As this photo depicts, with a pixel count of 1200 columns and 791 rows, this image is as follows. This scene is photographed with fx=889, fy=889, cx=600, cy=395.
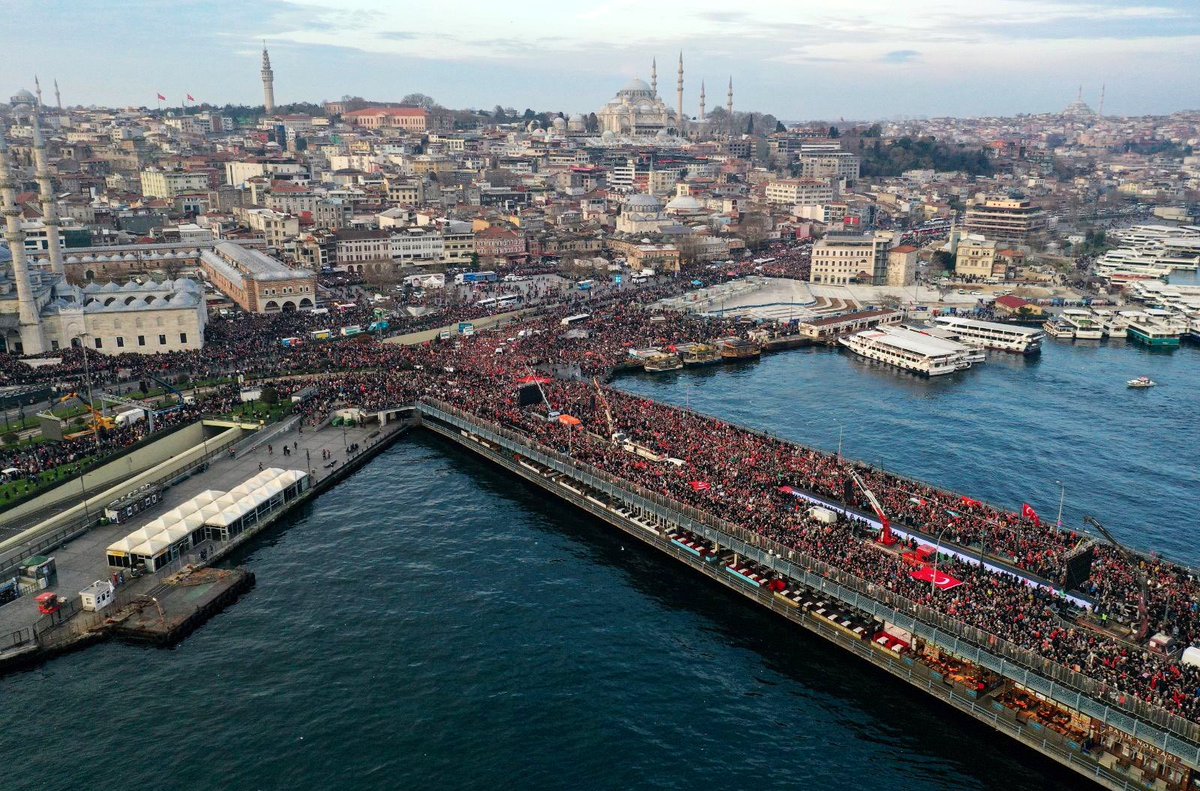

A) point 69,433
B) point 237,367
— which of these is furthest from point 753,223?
point 69,433

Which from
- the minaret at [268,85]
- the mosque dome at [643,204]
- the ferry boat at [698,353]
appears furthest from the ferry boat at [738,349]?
the minaret at [268,85]

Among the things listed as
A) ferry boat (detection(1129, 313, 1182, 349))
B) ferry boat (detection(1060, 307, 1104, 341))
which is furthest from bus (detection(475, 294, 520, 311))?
ferry boat (detection(1129, 313, 1182, 349))

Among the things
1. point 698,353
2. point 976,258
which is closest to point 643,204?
point 976,258

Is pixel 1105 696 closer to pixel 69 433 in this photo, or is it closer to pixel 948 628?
pixel 948 628

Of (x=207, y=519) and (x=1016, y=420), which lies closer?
(x=207, y=519)

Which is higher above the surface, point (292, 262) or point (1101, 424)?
point (292, 262)

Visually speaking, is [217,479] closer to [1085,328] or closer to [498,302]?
[498,302]

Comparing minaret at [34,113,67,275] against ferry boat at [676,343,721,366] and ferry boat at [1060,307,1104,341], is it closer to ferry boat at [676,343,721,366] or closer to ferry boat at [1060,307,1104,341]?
ferry boat at [676,343,721,366]
